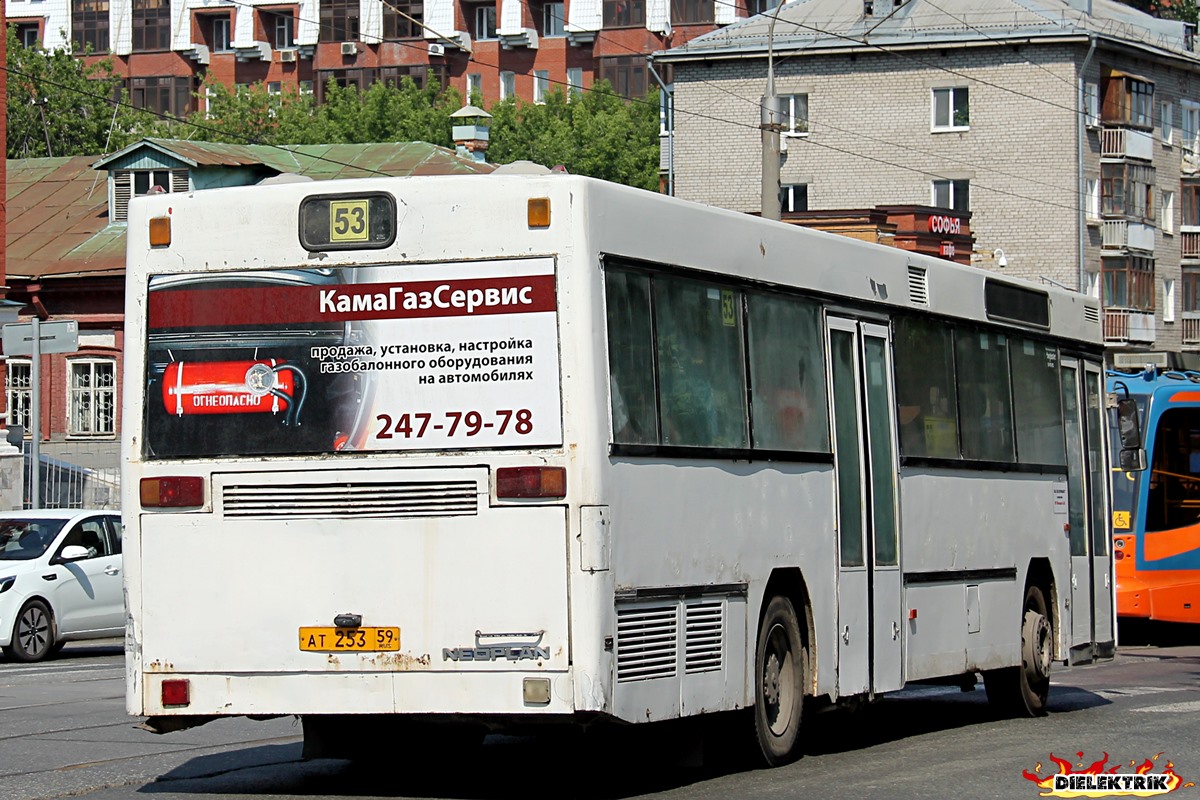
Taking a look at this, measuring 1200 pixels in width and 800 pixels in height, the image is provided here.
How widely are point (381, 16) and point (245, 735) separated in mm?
88721

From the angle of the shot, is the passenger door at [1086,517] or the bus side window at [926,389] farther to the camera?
the passenger door at [1086,517]

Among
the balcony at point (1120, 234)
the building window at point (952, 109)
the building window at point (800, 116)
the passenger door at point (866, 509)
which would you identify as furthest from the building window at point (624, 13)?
the passenger door at point (866, 509)

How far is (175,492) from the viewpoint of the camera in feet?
33.0

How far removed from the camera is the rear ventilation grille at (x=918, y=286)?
1338 centimetres

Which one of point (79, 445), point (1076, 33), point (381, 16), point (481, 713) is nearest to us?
point (481, 713)

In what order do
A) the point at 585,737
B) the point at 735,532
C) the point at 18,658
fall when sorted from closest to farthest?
1. the point at 735,532
2. the point at 585,737
3. the point at 18,658

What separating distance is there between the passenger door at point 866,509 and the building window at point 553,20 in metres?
87.0

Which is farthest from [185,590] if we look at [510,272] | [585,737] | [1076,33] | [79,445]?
[1076,33]

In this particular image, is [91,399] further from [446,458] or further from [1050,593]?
[446,458]

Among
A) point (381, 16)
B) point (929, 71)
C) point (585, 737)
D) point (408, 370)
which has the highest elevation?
point (381, 16)

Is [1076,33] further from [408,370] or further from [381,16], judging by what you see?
[408,370]

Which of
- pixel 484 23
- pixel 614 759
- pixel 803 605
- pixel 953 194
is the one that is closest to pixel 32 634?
pixel 614 759

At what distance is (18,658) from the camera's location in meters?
22.2

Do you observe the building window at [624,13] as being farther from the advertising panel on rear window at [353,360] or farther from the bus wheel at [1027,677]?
the advertising panel on rear window at [353,360]
